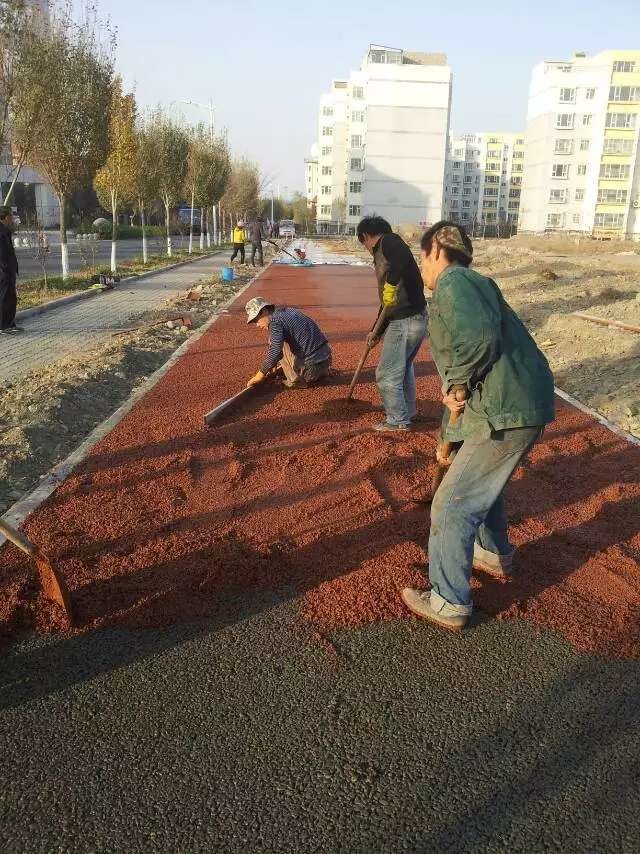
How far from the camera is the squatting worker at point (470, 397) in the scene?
281 cm

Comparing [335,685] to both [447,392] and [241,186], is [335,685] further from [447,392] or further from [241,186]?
[241,186]

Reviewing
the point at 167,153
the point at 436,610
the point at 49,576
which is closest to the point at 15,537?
the point at 49,576

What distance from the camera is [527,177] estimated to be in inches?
3177

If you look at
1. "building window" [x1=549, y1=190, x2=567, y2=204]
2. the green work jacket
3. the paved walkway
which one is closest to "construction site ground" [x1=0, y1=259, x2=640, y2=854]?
the green work jacket

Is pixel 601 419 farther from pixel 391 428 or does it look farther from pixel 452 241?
pixel 452 241

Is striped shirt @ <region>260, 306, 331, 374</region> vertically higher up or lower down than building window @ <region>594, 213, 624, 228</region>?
lower down

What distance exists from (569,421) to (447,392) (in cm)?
416

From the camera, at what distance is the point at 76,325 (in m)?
12.6

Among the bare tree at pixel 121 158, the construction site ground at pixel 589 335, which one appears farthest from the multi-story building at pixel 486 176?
the construction site ground at pixel 589 335

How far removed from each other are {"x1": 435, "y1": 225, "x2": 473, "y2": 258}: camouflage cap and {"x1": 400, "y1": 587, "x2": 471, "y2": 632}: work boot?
5.32ft

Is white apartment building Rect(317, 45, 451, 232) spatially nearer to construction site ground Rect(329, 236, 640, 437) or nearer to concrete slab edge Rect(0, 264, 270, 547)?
construction site ground Rect(329, 236, 640, 437)

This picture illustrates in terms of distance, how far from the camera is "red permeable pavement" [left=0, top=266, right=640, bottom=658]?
11.3ft

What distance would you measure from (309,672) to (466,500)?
1033 millimetres

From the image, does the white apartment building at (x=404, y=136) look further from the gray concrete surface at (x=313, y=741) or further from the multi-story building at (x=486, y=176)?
the gray concrete surface at (x=313, y=741)
